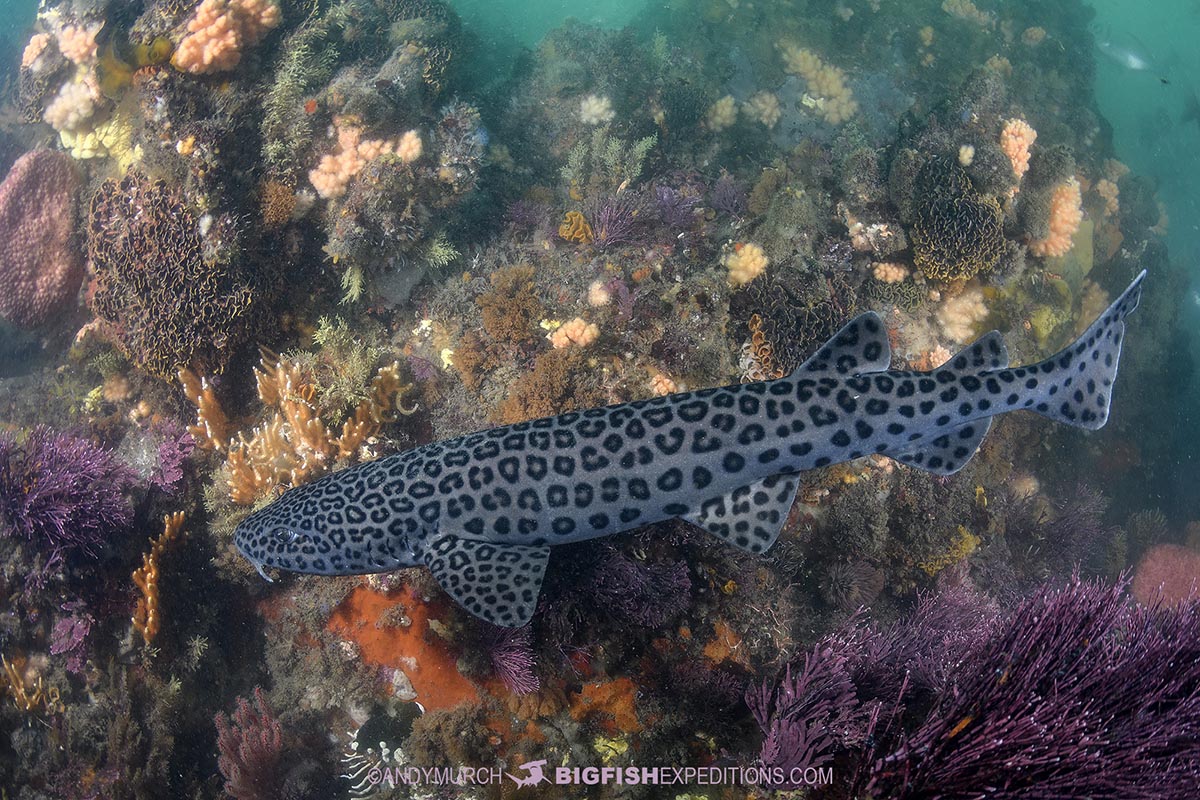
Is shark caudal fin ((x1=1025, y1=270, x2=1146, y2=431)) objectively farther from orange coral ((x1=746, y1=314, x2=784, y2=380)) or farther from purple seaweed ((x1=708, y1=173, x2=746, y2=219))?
purple seaweed ((x1=708, y1=173, x2=746, y2=219))

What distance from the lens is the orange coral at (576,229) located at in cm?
825

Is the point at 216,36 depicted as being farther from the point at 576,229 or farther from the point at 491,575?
the point at 491,575

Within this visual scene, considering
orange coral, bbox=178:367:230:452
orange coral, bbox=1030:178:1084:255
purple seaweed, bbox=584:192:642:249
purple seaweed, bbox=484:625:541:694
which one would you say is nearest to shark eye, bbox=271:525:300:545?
purple seaweed, bbox=484:625:541:694

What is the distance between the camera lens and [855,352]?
187 inches

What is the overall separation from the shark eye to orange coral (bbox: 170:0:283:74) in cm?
681

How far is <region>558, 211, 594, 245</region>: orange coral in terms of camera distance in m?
8.25

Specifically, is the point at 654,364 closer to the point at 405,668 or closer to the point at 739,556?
the point at 739,556

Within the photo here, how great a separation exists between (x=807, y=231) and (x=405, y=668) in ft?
22.6

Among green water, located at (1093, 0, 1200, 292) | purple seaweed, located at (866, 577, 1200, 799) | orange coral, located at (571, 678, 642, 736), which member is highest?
purple seaweed, located at (866, 577, 1200, 799)

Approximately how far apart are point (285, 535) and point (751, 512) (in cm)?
376

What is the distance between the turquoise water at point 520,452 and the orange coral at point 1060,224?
0.09 m

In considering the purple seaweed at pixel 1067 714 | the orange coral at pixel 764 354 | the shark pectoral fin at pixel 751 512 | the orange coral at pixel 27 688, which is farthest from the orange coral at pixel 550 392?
the orange coral at pixel 27 688

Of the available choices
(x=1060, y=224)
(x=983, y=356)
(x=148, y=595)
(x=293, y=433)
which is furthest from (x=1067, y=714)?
(x=1060, y=224)

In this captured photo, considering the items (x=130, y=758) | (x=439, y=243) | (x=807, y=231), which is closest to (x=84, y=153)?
(x=439, y=243)
